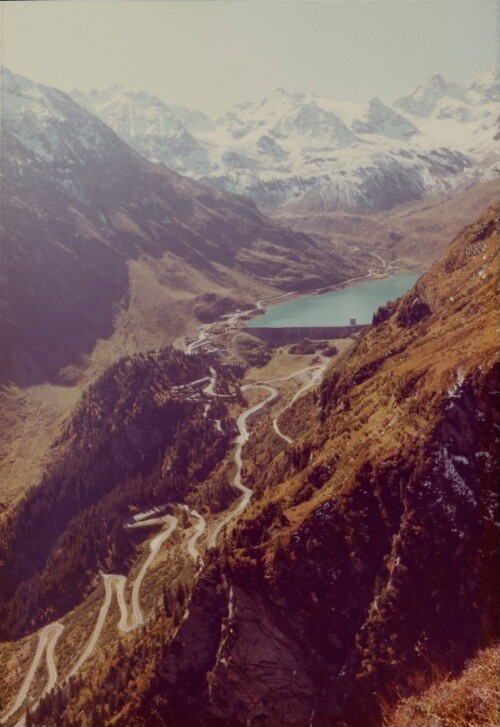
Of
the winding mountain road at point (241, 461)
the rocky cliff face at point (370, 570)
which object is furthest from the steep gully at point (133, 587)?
the rocky cliff face at point (370, 570)

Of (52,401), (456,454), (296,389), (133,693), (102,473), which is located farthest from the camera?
(52,401)

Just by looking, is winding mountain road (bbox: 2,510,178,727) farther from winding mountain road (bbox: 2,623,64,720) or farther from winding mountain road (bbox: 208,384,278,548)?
winding mountain road (bbox: 208,384,278,548)

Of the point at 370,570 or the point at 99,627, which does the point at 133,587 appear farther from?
the point at 370,570

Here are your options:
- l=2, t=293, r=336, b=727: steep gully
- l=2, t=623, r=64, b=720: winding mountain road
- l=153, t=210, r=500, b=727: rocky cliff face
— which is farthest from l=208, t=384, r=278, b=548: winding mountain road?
l=2, t=623, r=64, b=720: winding mountain road

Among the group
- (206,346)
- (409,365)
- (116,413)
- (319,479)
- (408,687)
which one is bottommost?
(408,687)

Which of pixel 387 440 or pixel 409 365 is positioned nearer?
pixel 387 440

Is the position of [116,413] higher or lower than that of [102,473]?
higher

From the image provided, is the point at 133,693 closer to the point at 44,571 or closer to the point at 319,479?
the point at 319,479

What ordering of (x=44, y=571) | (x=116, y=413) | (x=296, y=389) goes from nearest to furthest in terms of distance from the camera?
(x=44, y=571), (x=116, y=413), (x=296, y=389)

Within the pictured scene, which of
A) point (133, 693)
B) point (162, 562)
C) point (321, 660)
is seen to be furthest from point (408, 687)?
point (162, 562)
